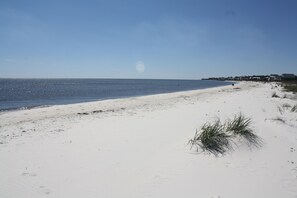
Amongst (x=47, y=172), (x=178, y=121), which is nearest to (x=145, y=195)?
(x=47, y=172)

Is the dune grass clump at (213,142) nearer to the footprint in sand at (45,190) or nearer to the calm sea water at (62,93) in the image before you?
the footprint in sand at (45,190)

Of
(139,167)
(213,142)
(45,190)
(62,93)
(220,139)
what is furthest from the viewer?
(62,93)

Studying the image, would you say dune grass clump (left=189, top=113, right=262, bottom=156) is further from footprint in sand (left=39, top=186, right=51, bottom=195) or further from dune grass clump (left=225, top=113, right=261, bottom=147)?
footprint in sand (left=39, top=186, right=51, bottom=195)

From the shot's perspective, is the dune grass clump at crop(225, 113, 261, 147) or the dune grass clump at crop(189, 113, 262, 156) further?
the dune grass clump at crop(225, 113, 261, 147)

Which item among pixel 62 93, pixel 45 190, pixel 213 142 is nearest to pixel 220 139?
pixel 213 142

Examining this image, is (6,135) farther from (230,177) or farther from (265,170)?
(265,170)

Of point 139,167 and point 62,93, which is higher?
point 62,93

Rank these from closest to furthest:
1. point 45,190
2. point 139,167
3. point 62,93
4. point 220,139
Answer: point 45,190, point 139,167, point 220,139, point 62,93

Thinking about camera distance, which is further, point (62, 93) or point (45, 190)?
point (62, 93)

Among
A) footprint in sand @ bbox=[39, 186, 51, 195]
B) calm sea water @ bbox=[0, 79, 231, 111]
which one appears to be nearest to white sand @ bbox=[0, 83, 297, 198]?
footprint in sand @ bbox=[39, 186, 51, 195]

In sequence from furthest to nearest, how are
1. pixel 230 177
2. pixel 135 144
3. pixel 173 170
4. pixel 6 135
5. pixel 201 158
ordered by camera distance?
1. pixel 6 135
2. pixel 135 144
3. pixel 201 158
4. pixel 173 170
5. pixel 230 177

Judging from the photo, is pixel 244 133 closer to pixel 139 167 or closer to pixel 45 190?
pixel 139 167

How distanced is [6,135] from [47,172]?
4941 mm

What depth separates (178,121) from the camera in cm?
1053
